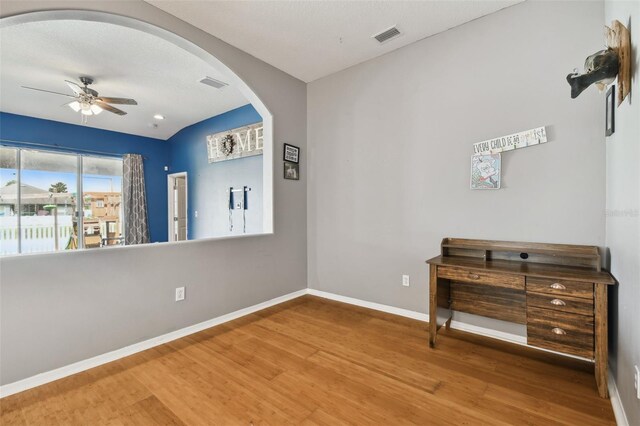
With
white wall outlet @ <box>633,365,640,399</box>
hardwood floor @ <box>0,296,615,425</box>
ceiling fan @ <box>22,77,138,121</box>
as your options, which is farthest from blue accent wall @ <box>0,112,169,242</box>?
white wall outlet @ <box>633,365,640,399</box>

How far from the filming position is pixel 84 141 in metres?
5.91

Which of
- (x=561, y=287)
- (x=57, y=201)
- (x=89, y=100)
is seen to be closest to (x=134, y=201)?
(x=57, y=201)

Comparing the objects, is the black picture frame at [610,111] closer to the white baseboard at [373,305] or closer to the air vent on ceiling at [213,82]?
the white baseboard at [373,305]

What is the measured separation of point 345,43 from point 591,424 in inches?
139

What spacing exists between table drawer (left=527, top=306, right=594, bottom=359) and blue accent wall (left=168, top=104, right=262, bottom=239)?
148 inches

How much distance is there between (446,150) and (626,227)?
1.52 m

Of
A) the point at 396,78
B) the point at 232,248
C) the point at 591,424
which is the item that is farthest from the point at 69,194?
the point at 591,424

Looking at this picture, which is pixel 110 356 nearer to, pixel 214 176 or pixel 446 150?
pixel 446 150

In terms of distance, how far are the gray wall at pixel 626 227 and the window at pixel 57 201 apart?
23.0ft

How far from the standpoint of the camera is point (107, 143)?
6.22 meters

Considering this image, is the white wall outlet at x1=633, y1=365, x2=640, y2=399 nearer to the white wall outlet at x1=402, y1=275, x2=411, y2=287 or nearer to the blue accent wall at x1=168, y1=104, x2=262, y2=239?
the white wall outlet at x1=402, y1=275, x2=411, y2=287

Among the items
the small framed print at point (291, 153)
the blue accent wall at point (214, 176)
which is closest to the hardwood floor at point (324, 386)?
the small framed print at point (291, 153)

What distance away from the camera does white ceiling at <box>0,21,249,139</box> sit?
295 cm

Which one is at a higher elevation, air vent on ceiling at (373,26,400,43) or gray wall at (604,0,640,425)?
air vent on ceiling at (373,26,400,43)
